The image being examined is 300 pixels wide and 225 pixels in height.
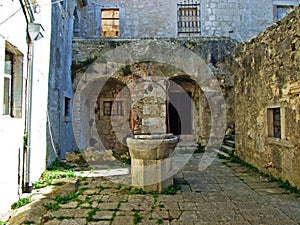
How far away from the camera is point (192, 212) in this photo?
344 cm

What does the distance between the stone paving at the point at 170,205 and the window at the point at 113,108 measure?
5752mm

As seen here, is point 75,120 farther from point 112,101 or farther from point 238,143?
point 238,143

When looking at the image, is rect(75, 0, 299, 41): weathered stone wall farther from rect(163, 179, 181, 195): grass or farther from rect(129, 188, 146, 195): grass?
rect(129, 188, 146, 195): grass

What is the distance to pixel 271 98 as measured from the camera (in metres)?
5.27

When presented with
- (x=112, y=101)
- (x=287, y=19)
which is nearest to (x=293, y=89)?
(x=287, y=19)

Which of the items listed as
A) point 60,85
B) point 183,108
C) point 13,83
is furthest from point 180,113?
point 13,83

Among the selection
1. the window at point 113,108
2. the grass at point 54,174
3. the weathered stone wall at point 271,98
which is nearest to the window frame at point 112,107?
the window at point 113,108

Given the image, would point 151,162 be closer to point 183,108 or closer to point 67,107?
point 67,107

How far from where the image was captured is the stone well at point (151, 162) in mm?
4156

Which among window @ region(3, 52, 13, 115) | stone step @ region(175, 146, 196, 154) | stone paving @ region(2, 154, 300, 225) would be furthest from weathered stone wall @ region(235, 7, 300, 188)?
window @ region(3, 52, 13, 115)

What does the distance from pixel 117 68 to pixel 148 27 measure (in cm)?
400

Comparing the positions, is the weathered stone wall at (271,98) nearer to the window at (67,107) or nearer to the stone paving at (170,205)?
the stone paving at (170,205)

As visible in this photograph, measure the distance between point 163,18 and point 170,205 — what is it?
957 centimetres

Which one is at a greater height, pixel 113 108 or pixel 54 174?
pixel 113 108
